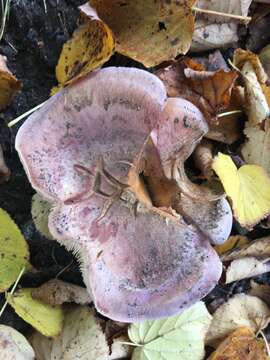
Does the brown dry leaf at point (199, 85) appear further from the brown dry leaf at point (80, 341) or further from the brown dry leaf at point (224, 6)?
the brown dry leaf at point (80, 341)

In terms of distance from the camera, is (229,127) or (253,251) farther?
(253,251)

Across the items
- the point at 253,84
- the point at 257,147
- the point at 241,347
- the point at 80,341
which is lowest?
the point at 241,347

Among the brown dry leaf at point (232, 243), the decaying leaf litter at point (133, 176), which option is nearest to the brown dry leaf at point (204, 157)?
the decaying leaf litter at point (133, 176)

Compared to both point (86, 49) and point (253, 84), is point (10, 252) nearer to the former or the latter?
point (86, 49)

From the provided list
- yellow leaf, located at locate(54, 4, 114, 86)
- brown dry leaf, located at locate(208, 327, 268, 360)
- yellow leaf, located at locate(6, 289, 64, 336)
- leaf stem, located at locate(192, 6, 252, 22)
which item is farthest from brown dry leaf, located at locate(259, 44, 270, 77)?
yellow leaf, located at locate(6, 289, 64, 336)

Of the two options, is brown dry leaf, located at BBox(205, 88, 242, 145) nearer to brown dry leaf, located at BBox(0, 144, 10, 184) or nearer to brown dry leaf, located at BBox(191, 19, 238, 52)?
brown dry leaf, located at BBox(191, 19, 238, 52)

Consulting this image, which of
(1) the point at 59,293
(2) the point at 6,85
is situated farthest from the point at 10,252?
(2) the point at 6,85

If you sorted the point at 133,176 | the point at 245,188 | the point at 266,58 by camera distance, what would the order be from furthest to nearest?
the point at 266,58
the point at 245,188
the point at 133,176
